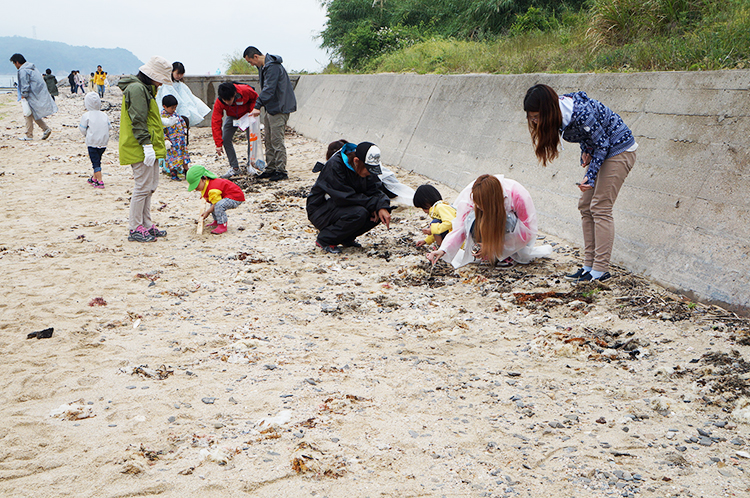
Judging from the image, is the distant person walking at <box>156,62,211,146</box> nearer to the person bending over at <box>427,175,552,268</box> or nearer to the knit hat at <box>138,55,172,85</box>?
the knit hat at <box>138,55,172,85</box>

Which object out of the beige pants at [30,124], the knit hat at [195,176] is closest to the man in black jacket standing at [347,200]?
the knit hat at [195,176]

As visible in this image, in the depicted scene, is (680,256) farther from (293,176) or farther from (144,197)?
(293,176)

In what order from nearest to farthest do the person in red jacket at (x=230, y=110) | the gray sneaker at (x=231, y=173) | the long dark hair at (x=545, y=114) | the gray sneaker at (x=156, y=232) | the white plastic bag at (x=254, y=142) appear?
the long dark hair at (x=545, y=114)
the gray sneaker at (x=156, y=232)
the person in red jacket at (x=230, y=110)
the white plastic bag at (x=254, y=142)
the gray sneaker at (x=231, y=173)

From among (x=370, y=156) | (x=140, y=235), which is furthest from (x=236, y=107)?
(x=370, y=156)

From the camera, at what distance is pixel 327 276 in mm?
5461

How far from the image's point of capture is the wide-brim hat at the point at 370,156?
5607mm

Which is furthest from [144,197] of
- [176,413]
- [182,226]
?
Answer: [176,413]

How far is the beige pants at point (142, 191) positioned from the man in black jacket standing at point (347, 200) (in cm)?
179

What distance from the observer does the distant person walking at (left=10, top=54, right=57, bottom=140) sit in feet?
42.3

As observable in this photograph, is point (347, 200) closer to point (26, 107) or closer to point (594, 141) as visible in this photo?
point (594, 141)

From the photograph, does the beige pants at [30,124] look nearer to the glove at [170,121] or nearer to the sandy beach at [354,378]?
the glove at [170,121]

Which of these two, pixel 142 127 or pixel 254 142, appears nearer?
pixel 142 127

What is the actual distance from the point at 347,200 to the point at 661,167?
300 centimetres

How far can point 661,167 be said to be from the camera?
5.07 meters
